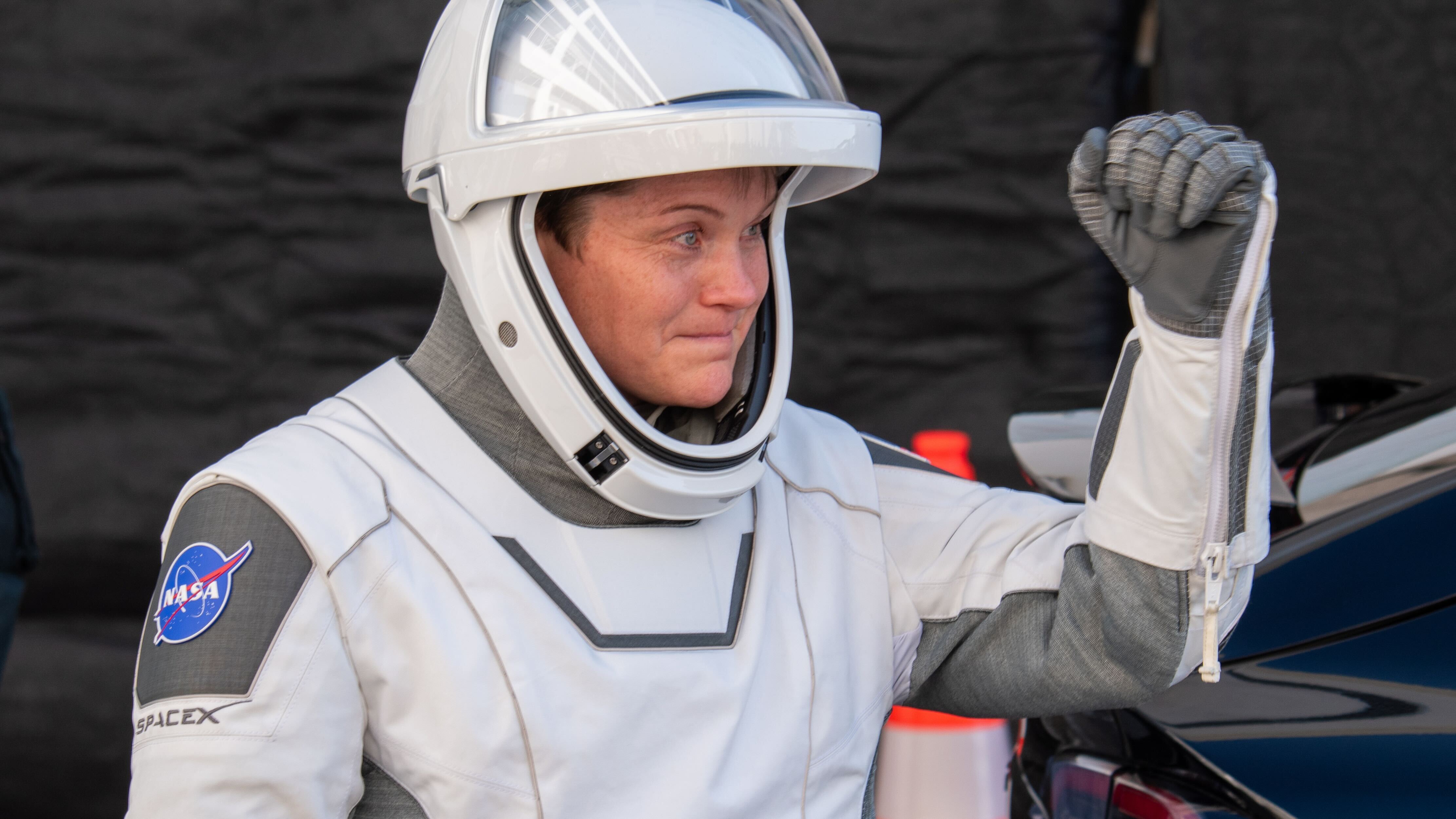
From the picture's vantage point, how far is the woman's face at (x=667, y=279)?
4.79ft

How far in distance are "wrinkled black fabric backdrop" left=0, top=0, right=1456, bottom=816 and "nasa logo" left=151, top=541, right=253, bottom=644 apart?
216 centimetres

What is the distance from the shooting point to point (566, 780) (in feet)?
4.29

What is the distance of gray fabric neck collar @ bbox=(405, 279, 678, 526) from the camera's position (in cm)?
147

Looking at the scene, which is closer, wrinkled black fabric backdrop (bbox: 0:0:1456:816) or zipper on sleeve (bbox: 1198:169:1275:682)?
zipper on sleeve (bbox: 1198:169:1275:682)

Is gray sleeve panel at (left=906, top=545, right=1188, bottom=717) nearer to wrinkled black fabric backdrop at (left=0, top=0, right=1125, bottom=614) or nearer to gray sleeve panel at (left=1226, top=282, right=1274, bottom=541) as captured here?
gray sleeve panel at (left=1226, top=282, right=1274, bottom=541)

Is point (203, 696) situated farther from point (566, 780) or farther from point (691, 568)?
point (691, 568)

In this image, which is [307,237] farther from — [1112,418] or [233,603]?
[1112,418]

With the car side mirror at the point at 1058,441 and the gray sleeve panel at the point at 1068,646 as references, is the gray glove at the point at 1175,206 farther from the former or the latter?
the car side mirror at the point at 1058,441

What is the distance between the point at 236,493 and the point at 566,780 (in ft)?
1.31

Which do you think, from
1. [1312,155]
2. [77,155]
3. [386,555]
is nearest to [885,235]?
[1312,155]

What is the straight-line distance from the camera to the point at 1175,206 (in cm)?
120

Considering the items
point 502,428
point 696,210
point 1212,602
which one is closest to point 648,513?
point 502,428

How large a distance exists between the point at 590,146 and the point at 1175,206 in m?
0.54

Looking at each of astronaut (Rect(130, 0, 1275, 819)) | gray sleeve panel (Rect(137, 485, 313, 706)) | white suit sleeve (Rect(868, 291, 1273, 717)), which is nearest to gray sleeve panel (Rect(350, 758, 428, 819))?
astronaut (Rect(130, 0, 1275, 819))
